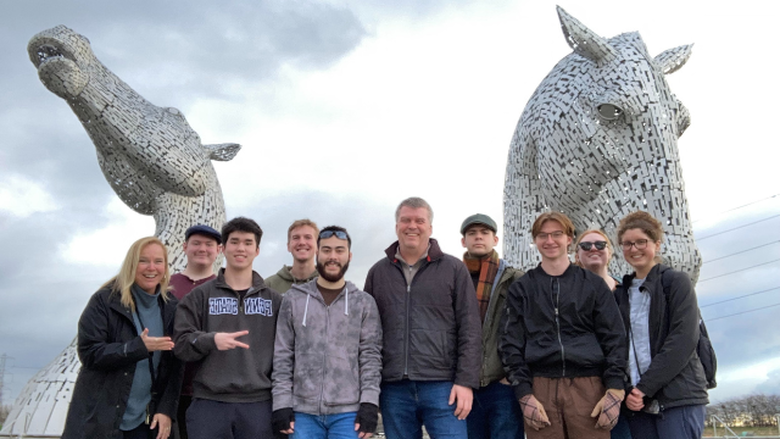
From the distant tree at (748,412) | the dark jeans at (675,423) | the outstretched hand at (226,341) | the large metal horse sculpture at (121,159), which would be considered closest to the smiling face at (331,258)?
the outstretched hand at (226,341)

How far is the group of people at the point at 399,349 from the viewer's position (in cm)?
303

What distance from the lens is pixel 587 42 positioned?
18.2 ft

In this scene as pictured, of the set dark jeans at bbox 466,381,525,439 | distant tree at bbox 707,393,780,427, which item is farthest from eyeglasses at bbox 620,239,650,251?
distant tree at bbox 707,393,780,427

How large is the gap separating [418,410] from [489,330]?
1.90 feet

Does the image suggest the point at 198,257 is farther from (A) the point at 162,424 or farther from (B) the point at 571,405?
(B) the point at 571,405

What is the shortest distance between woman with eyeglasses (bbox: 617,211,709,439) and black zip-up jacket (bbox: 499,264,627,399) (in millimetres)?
139

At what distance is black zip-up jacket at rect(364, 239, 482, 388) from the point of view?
3154 millimetres

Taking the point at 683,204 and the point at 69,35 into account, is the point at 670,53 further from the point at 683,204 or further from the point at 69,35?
the point at 69,35

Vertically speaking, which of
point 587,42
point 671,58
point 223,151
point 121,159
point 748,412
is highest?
point 223,151

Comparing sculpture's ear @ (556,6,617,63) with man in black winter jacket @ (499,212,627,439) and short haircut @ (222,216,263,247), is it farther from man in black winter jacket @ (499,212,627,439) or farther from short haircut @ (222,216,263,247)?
short haircut @ (222,216,263,247)

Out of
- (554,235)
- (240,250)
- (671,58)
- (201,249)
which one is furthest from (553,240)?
(671,58)

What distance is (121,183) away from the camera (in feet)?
26.8

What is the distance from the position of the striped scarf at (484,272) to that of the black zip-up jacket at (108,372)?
1.64 meters

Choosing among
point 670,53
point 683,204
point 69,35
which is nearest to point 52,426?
point 69,35
